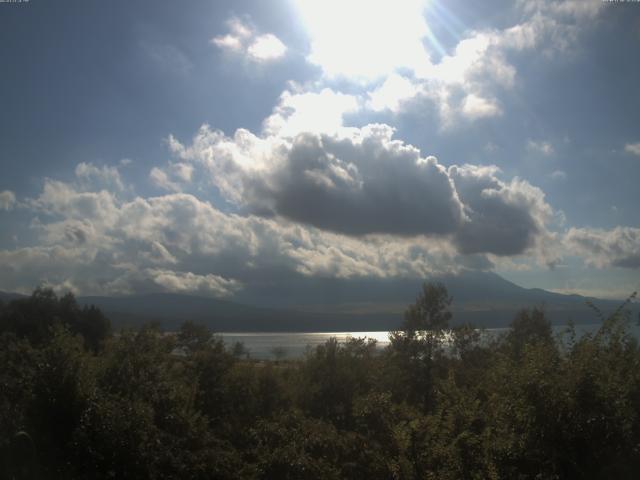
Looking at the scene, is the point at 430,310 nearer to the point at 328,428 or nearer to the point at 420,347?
the point at 420,347

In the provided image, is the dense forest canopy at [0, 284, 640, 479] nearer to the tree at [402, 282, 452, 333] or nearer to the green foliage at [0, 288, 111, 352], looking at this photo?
the tree at [402, 282, 452, 333]

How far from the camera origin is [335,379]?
113 ft

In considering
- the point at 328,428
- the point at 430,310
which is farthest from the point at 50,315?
the point at 328,428

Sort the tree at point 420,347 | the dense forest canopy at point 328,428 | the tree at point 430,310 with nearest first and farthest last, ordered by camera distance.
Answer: the dense forest canopy at point 328,428 < the tree at point 420,347 < the tree at point 430,310

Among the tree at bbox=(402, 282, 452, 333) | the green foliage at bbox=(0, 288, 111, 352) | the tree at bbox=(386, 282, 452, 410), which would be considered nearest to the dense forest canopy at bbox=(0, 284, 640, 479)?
the tree at bbox=(386, 282, 452, 410)

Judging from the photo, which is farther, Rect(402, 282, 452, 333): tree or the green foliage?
the green foliage

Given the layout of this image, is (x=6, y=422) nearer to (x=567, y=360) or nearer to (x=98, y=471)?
(x=98, y=471)

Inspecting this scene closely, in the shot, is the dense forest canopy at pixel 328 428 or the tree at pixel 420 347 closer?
the dense forest canopy at pixel 328 428

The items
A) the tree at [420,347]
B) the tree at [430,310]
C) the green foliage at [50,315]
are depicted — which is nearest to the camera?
the tree at [420,347]

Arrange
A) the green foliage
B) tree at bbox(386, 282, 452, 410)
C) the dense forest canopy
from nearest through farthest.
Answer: the dense forest canopy, tree at bbox(386, 282, 452, 410), the green foliage

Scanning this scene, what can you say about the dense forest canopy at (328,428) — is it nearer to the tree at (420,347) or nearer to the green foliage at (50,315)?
the tree at (420,347)

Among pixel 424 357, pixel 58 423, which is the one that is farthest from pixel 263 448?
pixel 424 357

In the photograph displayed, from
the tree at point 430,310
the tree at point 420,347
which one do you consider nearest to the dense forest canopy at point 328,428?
the tree at point 420,347

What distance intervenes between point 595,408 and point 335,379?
2284cm
